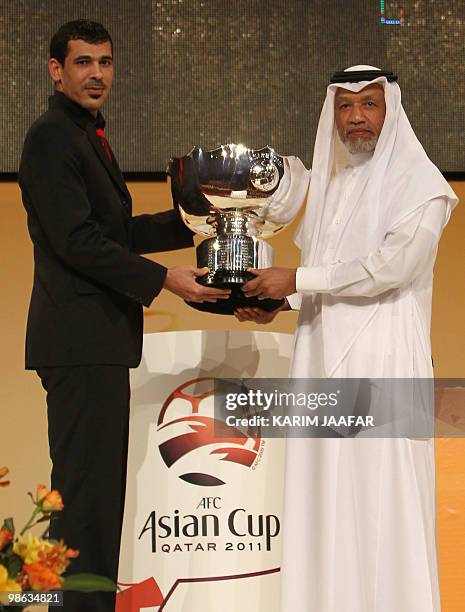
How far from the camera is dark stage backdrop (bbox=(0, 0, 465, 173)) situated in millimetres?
4383

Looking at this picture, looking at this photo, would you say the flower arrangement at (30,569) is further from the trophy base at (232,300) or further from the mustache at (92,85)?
the mustache at (92,85)

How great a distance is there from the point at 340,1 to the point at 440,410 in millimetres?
1934

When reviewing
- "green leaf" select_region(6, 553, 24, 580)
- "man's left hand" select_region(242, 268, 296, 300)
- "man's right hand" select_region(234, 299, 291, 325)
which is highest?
"man's left hand" select_region(242, 268, 296, 300)

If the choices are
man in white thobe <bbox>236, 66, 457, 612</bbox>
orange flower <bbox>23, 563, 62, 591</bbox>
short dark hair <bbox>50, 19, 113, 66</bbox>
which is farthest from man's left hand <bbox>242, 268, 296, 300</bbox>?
orange flower <bbox>23, 563, 62, 591</bbox>

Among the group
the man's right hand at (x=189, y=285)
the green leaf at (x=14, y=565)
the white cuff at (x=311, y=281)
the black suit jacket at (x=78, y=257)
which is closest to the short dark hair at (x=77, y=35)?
the black suit jacket at (x=78, y=257)

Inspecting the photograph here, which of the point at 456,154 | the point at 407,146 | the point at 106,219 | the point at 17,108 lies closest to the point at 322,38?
the point at 456,154

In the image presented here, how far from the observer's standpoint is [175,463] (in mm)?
2795

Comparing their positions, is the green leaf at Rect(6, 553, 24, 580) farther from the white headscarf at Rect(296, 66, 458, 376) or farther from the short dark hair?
the short dark hair

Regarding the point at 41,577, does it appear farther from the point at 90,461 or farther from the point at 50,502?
the point at 90,461

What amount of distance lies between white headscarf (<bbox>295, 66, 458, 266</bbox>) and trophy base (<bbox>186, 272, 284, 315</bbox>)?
6.2 inches

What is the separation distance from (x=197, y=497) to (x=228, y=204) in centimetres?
75

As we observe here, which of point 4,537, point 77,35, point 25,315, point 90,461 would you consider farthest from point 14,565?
point 25,315

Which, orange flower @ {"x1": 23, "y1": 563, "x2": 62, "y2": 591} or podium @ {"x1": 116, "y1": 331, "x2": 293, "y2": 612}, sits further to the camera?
podium @ {"x1": 116, "y1": 331, "x2": 293, "y2": 612}

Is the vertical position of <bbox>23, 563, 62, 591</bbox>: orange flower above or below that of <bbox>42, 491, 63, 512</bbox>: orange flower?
below
